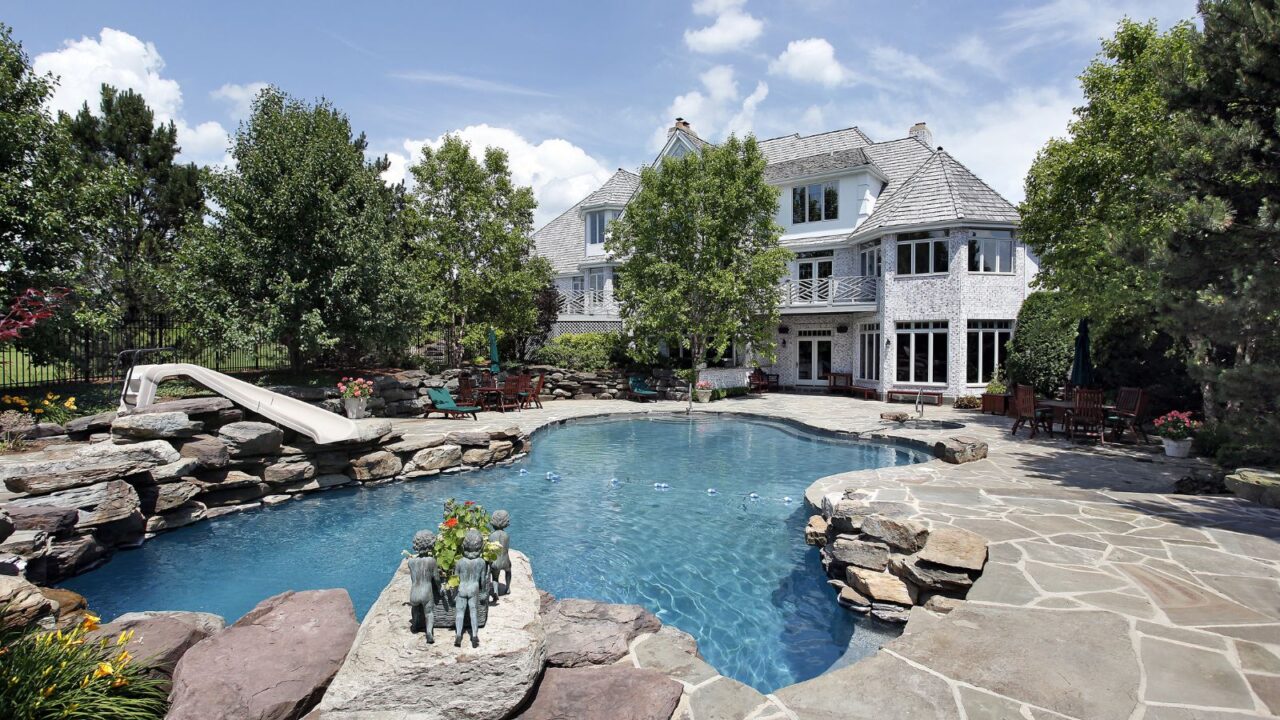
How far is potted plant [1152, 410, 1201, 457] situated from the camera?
10398mm

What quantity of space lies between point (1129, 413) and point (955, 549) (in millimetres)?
9209

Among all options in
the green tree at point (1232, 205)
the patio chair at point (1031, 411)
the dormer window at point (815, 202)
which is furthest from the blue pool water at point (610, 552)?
the dormer window at point (815, 202)

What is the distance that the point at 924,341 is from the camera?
21141 mm

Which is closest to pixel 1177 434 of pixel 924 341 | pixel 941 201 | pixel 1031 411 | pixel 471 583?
pixel 1031 411

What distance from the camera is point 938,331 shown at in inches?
819

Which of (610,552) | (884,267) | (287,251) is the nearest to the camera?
(610,552)

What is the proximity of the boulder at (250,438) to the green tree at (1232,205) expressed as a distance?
1277 cm

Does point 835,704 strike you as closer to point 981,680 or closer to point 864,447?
point 981,680

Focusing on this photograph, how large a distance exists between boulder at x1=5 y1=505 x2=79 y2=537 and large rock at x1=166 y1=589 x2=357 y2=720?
3.96m

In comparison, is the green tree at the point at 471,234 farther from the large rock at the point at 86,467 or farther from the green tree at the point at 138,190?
the large rock at the point at 86,467

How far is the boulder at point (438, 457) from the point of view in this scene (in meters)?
11.4

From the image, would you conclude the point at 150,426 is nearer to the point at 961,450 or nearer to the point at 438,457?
the point at 438,457

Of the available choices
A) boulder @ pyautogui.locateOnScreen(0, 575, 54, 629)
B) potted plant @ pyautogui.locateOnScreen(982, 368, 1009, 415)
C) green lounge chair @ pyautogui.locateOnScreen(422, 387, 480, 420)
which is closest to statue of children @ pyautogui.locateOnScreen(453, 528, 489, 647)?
boulder @ pyautogui.locateOnScreen(0, 575, 54, 629)

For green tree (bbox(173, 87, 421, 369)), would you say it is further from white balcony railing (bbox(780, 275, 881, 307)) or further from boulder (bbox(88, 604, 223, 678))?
white balcony railing (bbox(780, 275, 881, 307))
